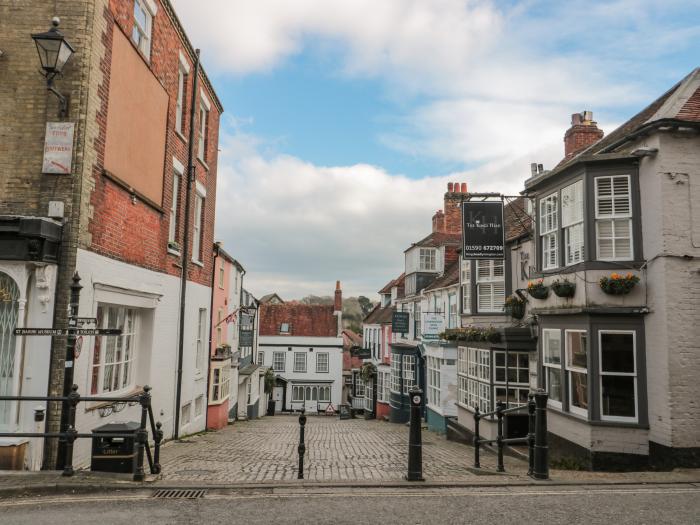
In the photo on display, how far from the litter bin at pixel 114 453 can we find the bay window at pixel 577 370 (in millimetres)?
8670

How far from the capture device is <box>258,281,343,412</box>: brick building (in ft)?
163

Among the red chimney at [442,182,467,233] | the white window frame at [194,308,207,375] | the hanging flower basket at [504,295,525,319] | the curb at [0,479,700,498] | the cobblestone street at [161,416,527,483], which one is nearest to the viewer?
the curb at [0,479,700,498]

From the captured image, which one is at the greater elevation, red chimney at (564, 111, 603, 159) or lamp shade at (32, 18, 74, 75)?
red chimney at (564, 111, 603, 159)

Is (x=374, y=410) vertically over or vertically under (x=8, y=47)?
under

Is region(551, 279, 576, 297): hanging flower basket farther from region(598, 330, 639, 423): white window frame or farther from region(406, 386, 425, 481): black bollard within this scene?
region(406, 386, 425, 481): black bollard

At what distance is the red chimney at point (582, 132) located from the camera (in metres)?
17.5

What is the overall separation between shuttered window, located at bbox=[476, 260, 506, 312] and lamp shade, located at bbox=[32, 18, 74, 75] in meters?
13.3

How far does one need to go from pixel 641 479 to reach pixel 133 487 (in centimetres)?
788

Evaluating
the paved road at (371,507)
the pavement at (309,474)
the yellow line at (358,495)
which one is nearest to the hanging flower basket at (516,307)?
the pavement at (309,474)

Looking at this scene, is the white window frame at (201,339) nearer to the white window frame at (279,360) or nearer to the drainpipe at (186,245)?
the drainpipe at (186,245)

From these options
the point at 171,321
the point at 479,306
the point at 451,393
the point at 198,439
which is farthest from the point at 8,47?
the point at 451,393

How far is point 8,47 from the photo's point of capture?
8.75 m

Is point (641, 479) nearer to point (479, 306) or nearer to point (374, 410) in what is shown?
point (479, 306)

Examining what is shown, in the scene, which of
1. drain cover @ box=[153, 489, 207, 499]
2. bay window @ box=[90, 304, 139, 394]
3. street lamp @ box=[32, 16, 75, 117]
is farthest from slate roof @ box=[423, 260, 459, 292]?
street lamp @ box=[32, 16, 75, 117]
